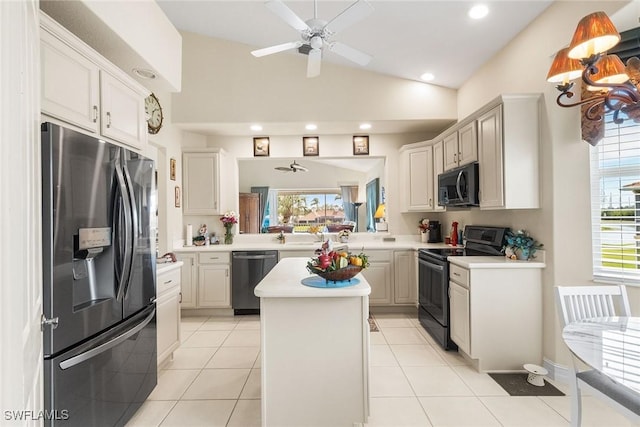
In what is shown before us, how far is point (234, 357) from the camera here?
282cm

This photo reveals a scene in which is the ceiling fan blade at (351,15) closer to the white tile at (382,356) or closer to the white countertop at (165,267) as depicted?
the white countertop at (165,267)

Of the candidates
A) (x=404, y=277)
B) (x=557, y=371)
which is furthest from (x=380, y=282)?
(x=557, y=371)

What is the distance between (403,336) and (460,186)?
1734 mm

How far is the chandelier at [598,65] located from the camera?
4.56 feet

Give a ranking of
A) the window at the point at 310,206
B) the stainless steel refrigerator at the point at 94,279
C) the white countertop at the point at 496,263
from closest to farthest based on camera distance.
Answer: the stainless steel refrigerator at the point at 94,279 → the white countertop at the point at 496,263 → the window at the point at 310,206

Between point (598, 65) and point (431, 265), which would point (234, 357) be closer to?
point (431, 265)

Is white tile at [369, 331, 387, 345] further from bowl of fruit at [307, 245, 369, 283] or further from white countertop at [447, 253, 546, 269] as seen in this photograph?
bowl of fruit at [307, 245, 369, 283]

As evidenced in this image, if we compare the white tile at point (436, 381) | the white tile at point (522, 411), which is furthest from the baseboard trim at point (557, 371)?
the white tile at point (436, 381)

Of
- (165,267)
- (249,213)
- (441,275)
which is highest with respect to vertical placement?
(249,213)

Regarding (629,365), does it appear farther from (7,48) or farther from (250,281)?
(250,281)

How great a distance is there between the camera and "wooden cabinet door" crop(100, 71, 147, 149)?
1.87 meters

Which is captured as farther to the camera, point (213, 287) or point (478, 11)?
point (213, 287)

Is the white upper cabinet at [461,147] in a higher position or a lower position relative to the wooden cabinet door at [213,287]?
higher

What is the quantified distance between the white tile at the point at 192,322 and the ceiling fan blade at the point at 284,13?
132 inches
